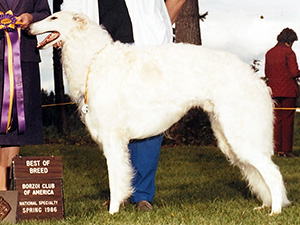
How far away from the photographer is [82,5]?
4.41m

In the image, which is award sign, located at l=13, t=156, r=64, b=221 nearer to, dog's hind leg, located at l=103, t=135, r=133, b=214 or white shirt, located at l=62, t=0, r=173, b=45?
dog's hind leg, located at l=103, t=135, r=133, b=214

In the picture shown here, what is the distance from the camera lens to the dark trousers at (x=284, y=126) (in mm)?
9648

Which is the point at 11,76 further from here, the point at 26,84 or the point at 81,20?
the point at 81,20

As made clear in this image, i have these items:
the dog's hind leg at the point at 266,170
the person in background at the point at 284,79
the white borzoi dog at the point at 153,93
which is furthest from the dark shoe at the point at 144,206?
the person in background at the point at 284,79

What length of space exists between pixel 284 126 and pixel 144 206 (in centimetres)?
610

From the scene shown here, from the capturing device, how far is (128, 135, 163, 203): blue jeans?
4.58 m

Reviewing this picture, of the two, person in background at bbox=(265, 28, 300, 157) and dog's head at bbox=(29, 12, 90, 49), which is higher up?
dog's head at bbox=(29, 12, 90, 49)

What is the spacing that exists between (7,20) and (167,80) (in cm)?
141

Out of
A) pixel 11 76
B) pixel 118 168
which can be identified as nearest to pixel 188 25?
pixel 11 76

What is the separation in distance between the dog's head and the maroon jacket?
6195mm

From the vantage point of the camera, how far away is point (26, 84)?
4.16m

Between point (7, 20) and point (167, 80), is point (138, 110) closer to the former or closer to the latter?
point (167, 80)

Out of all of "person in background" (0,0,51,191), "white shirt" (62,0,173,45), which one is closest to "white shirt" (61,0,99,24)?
"white shirt" (62,0,173,45)

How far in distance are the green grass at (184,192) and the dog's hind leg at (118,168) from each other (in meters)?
0.18
